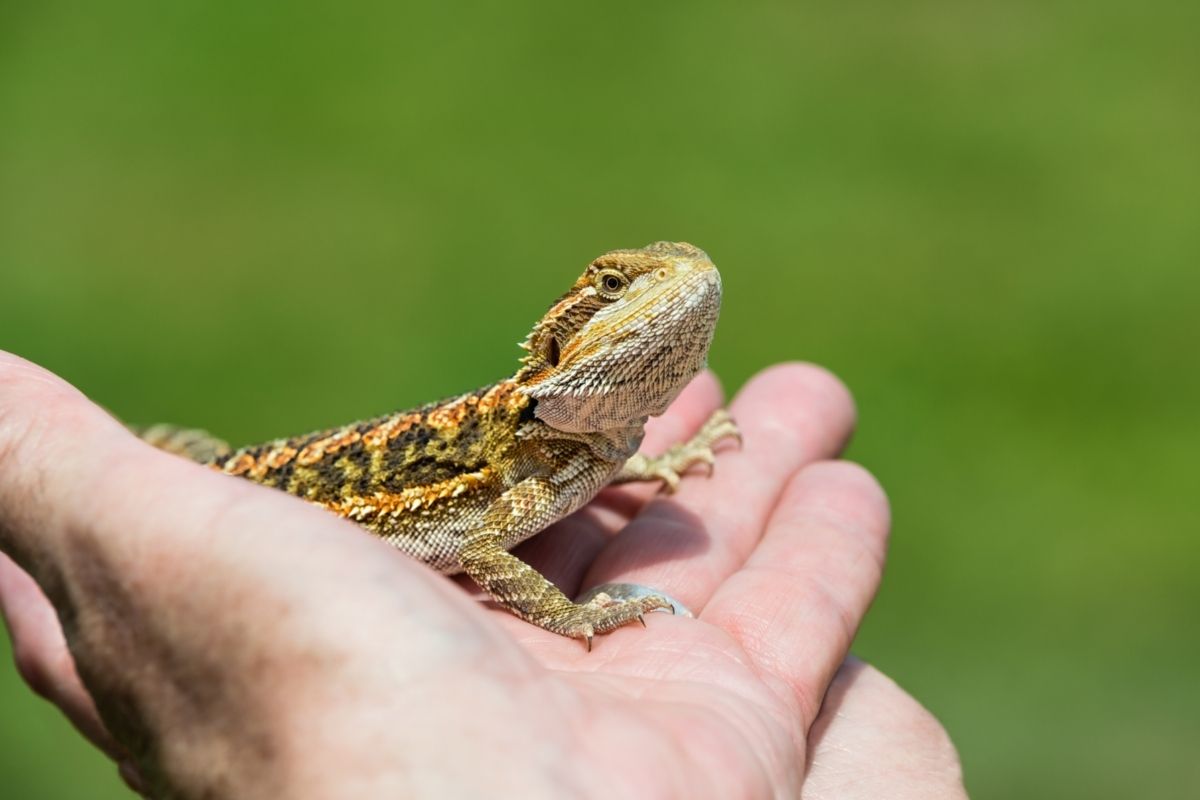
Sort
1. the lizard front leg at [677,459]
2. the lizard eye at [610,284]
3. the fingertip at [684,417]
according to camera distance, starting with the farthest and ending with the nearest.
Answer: the fingertip at [684,417]
the lizard front leg at [677,459]
the lizard eye at [610,284]

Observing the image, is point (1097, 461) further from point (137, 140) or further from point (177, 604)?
point (137, 140)

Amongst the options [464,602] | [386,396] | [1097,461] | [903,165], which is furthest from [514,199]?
[464,602]

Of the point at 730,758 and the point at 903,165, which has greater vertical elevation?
the point at 903,165

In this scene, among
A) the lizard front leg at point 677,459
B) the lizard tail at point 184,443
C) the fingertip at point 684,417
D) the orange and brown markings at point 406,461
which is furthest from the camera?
the fingertip at point 684,417

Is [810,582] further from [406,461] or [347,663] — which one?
[347,663]

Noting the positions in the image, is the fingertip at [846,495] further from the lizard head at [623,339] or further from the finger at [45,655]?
the finger at [45,655]

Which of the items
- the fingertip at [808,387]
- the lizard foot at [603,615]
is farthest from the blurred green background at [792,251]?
the lizard foot at [603,615]
